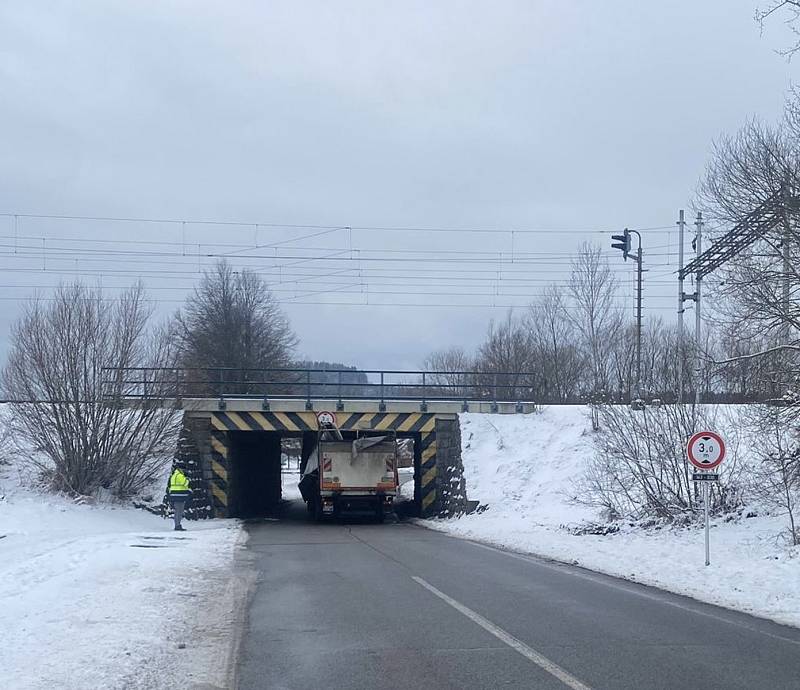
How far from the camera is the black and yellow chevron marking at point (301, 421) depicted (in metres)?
32.3

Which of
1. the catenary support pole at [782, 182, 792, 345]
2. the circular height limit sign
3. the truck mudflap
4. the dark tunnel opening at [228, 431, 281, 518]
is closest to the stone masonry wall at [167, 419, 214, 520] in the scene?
the dark tunnel opening at [228, 431, 281, 518]

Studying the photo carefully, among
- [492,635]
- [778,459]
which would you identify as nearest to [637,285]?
[778,459]

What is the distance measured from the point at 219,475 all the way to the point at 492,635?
23830mm

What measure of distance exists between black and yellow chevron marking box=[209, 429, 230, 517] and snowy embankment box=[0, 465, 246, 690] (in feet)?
34.4

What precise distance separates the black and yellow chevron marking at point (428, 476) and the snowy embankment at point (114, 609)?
1275 cm

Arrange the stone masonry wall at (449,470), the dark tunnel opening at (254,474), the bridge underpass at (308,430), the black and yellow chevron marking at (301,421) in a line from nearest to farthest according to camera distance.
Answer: the stone masonry wall at (449,470), the bridge underpass at (308,430), the black and yellow chevron marking at (301,421), the dark tunnel opening at (254,474)

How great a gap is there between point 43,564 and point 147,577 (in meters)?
1.91

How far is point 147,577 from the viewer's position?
46.5 ft

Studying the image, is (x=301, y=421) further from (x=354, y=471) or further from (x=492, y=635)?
(x=492, y=635)

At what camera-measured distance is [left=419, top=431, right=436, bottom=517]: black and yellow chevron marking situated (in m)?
33.2

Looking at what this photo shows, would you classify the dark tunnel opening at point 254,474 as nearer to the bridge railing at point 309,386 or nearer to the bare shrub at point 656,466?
the bridge railing at point 309,386

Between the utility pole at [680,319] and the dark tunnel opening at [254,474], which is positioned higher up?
the utility pole at [680,319]

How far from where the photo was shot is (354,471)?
1232 inches

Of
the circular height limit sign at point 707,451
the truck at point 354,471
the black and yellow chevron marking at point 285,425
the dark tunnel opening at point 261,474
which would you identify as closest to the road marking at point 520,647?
the circular height limit sign at point 707,451
